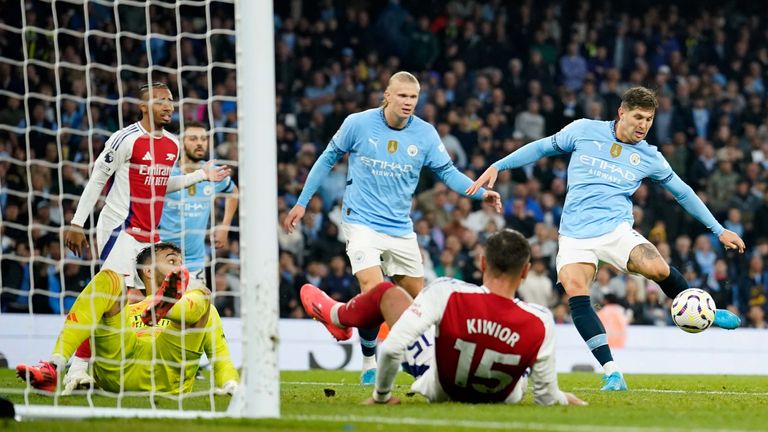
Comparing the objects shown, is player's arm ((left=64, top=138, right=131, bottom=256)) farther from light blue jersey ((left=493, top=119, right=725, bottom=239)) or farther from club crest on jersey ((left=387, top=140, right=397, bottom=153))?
light blue jersey ((left=493, top=119, right=725, bottom=239))

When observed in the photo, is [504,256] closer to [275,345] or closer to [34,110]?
[275,345]

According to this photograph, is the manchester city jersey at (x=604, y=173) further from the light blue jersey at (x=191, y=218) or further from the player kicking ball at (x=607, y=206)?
the light blue jersey at (x=191, y=218)

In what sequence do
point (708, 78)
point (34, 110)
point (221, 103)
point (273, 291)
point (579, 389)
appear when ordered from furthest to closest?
point (708, 78)
point (221, 103)
point (34, 110)
point (579, 389)
point (273, 291)

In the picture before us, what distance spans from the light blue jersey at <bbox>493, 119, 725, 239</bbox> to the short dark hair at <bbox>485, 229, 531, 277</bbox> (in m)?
3.29

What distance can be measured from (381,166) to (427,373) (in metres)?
2.90

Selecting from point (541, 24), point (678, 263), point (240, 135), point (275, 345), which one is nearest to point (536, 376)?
point (275, 345)

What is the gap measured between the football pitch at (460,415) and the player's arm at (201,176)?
1.69 meters

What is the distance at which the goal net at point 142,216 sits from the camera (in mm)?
6238

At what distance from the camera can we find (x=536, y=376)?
669cm

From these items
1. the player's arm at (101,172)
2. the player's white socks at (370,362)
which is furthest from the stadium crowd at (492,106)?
the player's white socks at (370,362)

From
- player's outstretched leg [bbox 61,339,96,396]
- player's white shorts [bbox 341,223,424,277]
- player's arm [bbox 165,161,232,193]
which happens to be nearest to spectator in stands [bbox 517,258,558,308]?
player's white shorts [bbox 341,223,424,277]

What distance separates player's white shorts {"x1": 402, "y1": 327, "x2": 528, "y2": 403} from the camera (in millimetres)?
6930

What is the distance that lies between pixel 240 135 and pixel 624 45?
56.9ft

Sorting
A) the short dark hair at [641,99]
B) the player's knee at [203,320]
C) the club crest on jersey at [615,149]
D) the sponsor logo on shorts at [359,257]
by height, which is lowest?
the player's knee at [203,320]
